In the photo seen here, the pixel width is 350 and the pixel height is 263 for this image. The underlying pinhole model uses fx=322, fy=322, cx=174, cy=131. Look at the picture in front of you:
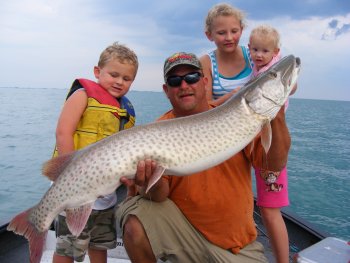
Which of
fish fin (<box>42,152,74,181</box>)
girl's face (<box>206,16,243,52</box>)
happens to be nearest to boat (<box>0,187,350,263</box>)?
fish fin (<box>42,152,74,181</box>)

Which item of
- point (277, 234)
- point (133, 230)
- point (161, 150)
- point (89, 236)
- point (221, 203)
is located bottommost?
point (89, 236)

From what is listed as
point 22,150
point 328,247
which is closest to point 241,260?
point 328,247

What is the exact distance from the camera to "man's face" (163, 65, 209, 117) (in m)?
3.16

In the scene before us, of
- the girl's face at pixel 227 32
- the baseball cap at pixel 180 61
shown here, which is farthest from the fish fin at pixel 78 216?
the girl's face at pixel 227 32

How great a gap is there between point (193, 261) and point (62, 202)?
1.35 metres

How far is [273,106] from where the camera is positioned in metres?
2.65

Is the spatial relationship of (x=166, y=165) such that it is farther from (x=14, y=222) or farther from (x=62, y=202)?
(x=14, y=222)

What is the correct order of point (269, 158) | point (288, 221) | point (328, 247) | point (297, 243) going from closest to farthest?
point (269, 158) → point (328, 247) → point (297, 243) → point (288, 221)

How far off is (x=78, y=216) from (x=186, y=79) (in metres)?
1.59

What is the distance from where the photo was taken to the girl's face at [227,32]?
388 cm

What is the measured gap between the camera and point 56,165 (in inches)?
110

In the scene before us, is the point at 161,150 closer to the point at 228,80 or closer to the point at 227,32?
the point at 228,80

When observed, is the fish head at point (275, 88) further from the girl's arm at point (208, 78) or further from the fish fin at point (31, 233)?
the fish fin at point (31, 233)

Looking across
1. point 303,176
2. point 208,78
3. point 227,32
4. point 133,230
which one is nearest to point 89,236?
point 133,230
